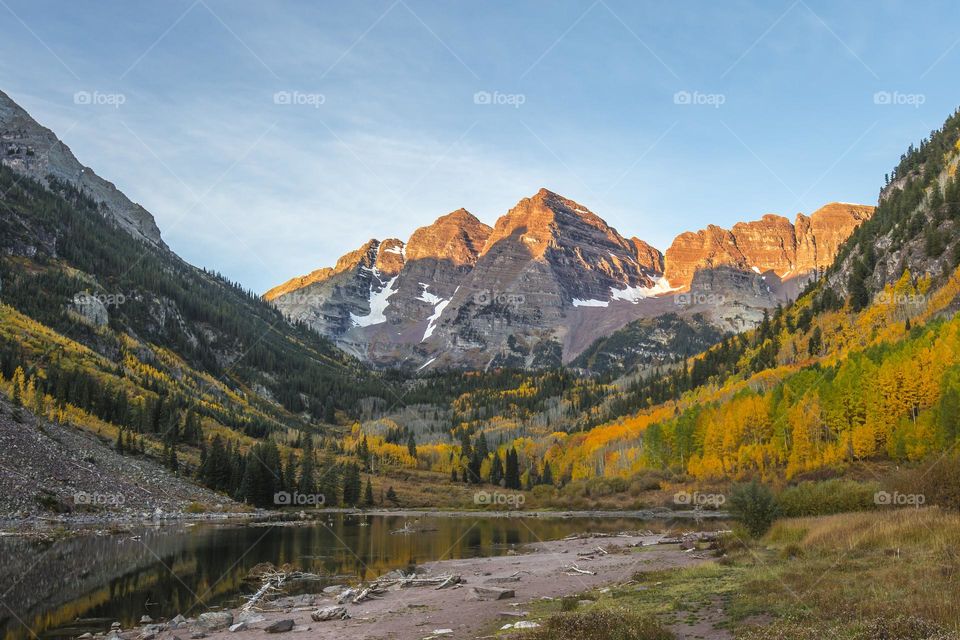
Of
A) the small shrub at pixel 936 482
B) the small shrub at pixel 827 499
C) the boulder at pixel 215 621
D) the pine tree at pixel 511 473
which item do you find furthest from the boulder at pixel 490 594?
the pine tree at pixel 511 473

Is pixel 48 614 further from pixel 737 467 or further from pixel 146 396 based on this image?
pixel 146 396

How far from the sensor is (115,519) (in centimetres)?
6838

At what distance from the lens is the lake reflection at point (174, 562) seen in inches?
1068

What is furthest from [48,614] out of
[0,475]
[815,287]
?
[815,287]

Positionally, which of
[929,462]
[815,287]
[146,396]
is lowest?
[929,462]

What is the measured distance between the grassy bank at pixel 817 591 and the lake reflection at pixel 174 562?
18.3 metres

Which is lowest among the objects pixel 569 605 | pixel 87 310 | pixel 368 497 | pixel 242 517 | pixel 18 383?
pixel 368 497

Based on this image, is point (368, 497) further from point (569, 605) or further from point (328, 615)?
point (569, 605)

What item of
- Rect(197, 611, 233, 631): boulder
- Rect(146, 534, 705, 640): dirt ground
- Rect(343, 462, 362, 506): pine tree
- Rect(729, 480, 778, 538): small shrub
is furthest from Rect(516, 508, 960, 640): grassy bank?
Rect(343, 462, 362, 506): pine tree

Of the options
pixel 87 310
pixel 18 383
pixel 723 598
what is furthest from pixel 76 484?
pixel 87 310

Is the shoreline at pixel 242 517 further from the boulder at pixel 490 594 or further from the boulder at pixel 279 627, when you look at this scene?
the boulder at pixel 490 594

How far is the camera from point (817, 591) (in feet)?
56.7

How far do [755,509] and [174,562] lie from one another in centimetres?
3531

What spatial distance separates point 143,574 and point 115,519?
1485 inches
